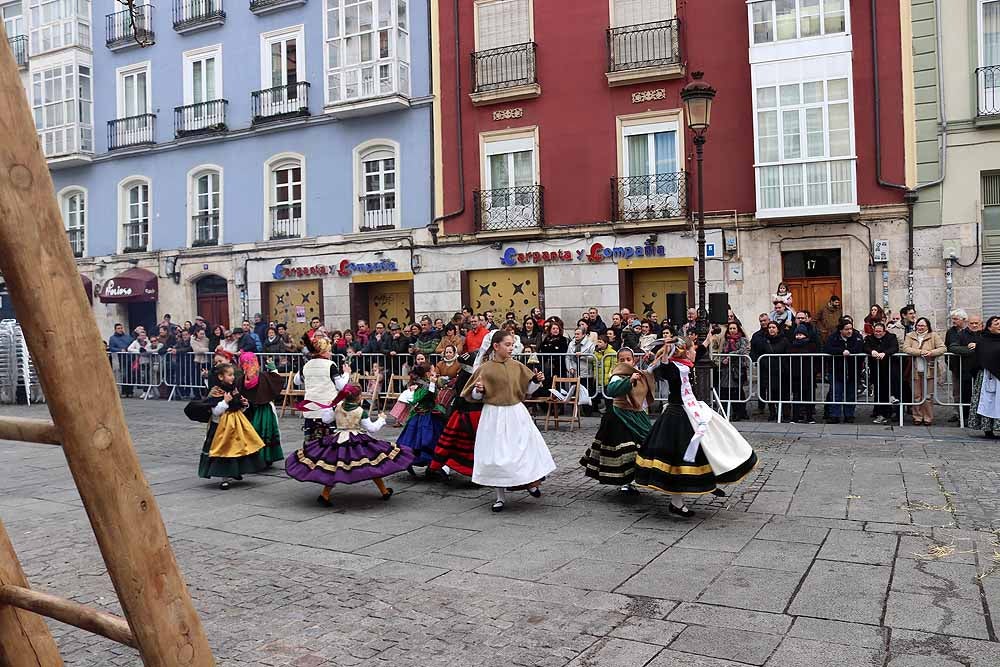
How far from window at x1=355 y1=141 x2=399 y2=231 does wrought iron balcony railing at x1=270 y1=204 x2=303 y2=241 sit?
7.07 ft

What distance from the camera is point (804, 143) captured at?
707 inches

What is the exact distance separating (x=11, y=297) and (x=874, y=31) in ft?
62.9

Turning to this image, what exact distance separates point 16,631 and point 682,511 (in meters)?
5.94

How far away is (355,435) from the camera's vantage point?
8.15 meters

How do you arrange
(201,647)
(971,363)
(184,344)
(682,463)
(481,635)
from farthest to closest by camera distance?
(184,344), (971,363), (682,463), (481,635), (201,647)

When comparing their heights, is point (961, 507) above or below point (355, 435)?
below

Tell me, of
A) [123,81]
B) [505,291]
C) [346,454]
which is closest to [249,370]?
[346,454]

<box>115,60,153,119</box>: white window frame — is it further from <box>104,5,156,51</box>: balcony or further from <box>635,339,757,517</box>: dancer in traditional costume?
<box>635,339,757,517</box>: dancer in traditional costume

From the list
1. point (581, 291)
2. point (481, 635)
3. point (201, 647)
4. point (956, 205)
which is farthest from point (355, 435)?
point (956, 205)

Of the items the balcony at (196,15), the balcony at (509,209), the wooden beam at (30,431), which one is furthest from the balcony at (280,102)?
the wooden beam at (30,431)

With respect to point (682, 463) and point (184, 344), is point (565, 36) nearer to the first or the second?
point (184, 344)

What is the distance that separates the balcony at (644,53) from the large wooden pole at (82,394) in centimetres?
1876

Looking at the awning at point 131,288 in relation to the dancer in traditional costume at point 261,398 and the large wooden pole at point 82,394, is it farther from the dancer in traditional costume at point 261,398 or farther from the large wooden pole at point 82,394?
the large wooden pole at point 82,394

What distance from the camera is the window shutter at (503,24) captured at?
2083 centimetres
